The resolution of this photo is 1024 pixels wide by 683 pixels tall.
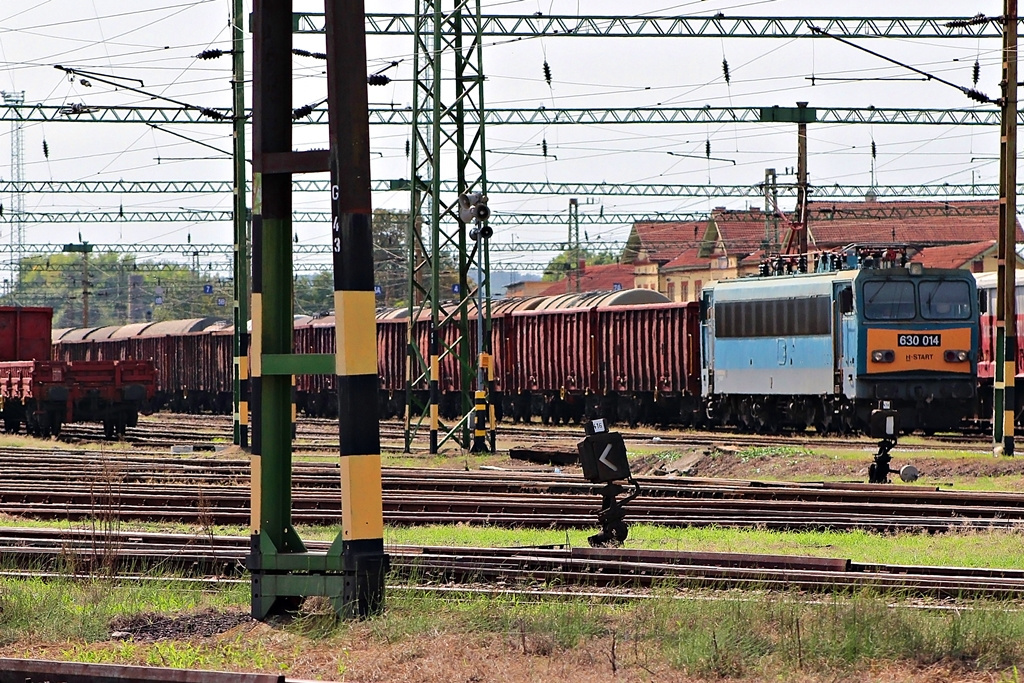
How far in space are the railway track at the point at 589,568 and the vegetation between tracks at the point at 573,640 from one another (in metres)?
0.77

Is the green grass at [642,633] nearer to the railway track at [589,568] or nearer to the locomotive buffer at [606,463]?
the railway track at [589,568]

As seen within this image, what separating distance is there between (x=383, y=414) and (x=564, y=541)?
3462 cm

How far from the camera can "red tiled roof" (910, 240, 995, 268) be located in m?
67.6

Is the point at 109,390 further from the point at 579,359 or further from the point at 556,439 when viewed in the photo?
the point at 579,359

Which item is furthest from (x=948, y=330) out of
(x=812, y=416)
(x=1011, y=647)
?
(x=1011, y=647)

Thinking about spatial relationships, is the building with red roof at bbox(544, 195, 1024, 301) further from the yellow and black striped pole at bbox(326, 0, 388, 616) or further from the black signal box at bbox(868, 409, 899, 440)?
the yellow and black striped pole at bbox(326, 0, 388, 616)

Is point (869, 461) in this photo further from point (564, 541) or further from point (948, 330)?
point (564, 541)

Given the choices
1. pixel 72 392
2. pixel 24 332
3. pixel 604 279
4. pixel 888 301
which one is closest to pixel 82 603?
pixel 888 301

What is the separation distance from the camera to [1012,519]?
14.1 meters

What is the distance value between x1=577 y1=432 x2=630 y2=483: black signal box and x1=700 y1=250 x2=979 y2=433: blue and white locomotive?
15.8 meters

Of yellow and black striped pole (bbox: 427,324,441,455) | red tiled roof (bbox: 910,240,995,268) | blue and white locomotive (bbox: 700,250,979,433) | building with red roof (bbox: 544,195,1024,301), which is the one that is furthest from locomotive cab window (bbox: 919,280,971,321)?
building with red roof (bbox: 544,195,1024,301)

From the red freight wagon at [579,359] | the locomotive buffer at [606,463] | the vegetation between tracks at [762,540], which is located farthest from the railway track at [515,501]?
the red freight wagon at [579,359]

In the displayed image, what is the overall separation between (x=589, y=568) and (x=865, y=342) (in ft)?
56.0

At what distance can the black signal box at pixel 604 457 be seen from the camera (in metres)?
11.7
